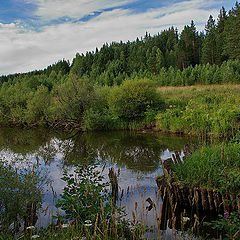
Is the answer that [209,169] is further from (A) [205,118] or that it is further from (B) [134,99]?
(B) [134,99]

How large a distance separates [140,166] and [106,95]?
13.3 m

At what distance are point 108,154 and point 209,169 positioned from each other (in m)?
6.84

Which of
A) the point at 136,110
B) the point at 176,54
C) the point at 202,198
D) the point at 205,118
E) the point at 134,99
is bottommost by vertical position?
the point at 202,198

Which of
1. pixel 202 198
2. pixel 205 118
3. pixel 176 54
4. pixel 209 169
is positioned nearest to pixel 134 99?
pixel 205 118

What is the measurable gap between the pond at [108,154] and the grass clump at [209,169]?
1.22 meters

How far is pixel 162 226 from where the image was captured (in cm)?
554

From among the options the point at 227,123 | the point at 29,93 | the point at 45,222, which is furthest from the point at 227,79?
the point at 45,222

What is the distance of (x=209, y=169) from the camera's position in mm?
6340

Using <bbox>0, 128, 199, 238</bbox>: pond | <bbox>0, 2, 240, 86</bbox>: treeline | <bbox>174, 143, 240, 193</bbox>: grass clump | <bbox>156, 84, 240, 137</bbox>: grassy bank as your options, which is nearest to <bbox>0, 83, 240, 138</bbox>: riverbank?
<bbox>156, 84, 240, 137</bbox>: grassy bank

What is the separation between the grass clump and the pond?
1.22 m

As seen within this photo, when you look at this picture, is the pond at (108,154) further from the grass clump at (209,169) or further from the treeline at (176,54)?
the treeline at (176,54)

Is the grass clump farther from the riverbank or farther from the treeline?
the treeline

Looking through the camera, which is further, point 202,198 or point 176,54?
point 176,54

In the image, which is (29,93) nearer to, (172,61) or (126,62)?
(172,61)
